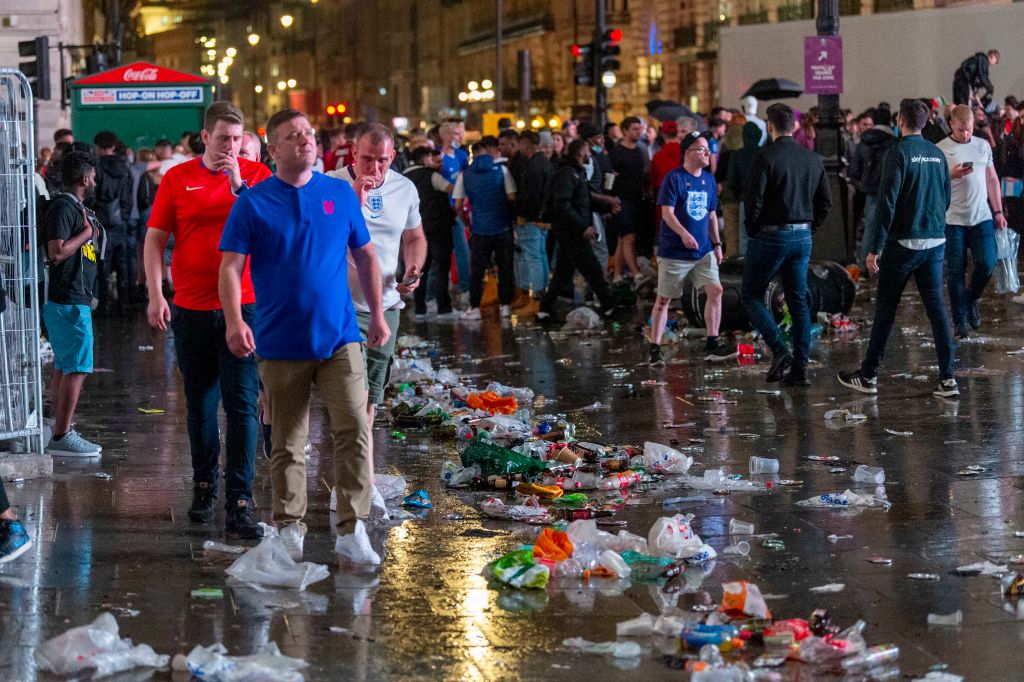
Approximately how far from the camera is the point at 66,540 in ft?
23.1

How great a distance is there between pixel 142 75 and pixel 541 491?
19.2m

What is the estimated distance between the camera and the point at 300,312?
21.3 feet

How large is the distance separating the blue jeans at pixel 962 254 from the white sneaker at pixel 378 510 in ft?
23.4

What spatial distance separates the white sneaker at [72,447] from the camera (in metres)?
9.23

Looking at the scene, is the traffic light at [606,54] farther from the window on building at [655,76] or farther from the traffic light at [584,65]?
the window on building at [655,76]

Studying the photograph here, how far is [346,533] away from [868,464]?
130 inches

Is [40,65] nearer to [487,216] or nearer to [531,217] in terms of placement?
[487,216]

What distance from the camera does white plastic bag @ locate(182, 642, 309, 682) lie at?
506 centimetres

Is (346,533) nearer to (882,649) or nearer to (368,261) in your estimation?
(368,261)

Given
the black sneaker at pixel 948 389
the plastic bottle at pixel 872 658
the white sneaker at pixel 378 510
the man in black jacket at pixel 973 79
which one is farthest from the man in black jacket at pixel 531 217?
the plastic bottle at pixel 872 658

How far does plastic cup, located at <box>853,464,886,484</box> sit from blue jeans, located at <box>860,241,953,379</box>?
2691mm

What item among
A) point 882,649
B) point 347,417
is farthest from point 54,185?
point 882,649

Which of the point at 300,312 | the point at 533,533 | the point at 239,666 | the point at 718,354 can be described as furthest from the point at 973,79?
the point at 239,666

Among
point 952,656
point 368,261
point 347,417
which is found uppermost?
point 368,261
